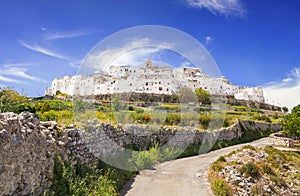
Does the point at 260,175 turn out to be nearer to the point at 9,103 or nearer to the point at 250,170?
the point at 250,170

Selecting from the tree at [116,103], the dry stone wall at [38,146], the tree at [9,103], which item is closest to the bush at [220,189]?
the dry stone wall at [38,146]

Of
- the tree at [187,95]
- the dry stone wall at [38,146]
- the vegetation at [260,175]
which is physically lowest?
the vegetation at [260,175]

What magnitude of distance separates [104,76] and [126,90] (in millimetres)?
4152

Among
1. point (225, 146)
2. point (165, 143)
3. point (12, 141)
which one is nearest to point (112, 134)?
point (165, 143)

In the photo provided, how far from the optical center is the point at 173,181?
10.5 metres

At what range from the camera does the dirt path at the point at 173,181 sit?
361 inches

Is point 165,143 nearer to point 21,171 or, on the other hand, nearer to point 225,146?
point 225,146

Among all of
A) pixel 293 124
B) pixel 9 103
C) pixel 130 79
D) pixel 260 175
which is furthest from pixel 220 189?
pixel 293 124

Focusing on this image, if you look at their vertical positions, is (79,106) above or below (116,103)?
below

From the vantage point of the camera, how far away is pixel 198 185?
1017 cm

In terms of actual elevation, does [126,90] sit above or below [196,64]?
below

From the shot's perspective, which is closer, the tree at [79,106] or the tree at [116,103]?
the tree at [79,106]

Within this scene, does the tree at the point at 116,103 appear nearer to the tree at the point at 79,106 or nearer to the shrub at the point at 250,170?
the tree at the point at 79,106

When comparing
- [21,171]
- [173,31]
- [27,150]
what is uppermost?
[173,31]
